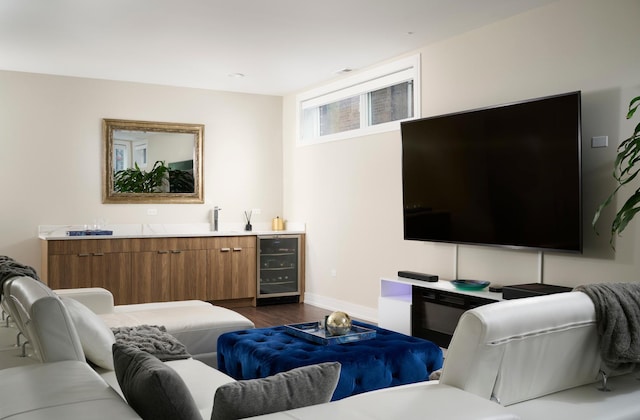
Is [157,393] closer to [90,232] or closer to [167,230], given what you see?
[90,232]

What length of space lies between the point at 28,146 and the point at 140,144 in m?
1.25

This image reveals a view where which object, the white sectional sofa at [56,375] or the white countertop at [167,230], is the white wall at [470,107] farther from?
the white sectional sofa at [56,375]

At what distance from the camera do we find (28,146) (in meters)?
6.77

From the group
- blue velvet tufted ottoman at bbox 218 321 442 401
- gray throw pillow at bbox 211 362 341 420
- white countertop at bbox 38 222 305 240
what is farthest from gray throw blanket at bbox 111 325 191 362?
white countertop at bbox 38 222 305 240

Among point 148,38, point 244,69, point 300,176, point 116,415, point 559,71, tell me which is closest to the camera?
point 116,415

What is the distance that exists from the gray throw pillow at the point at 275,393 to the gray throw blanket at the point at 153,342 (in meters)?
1.74

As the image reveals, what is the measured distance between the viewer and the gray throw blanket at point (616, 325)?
200 centimetres

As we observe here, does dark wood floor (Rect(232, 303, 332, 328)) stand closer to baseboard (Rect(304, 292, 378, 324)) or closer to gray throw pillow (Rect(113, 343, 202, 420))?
baseboard (Rect(304, 292, 378, 324))

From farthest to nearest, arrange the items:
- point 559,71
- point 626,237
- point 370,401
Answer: point 559,71 → point 626,237 → point 370,401

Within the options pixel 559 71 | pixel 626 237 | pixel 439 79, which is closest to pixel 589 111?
pixel 559 71

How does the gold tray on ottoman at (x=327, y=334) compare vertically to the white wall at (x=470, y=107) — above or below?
below

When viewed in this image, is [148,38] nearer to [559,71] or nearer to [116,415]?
[559,71]

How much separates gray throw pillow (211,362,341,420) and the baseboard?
4861 millimetres

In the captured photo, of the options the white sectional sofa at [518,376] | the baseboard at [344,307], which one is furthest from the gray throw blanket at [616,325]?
the baseboard at [344,307]
